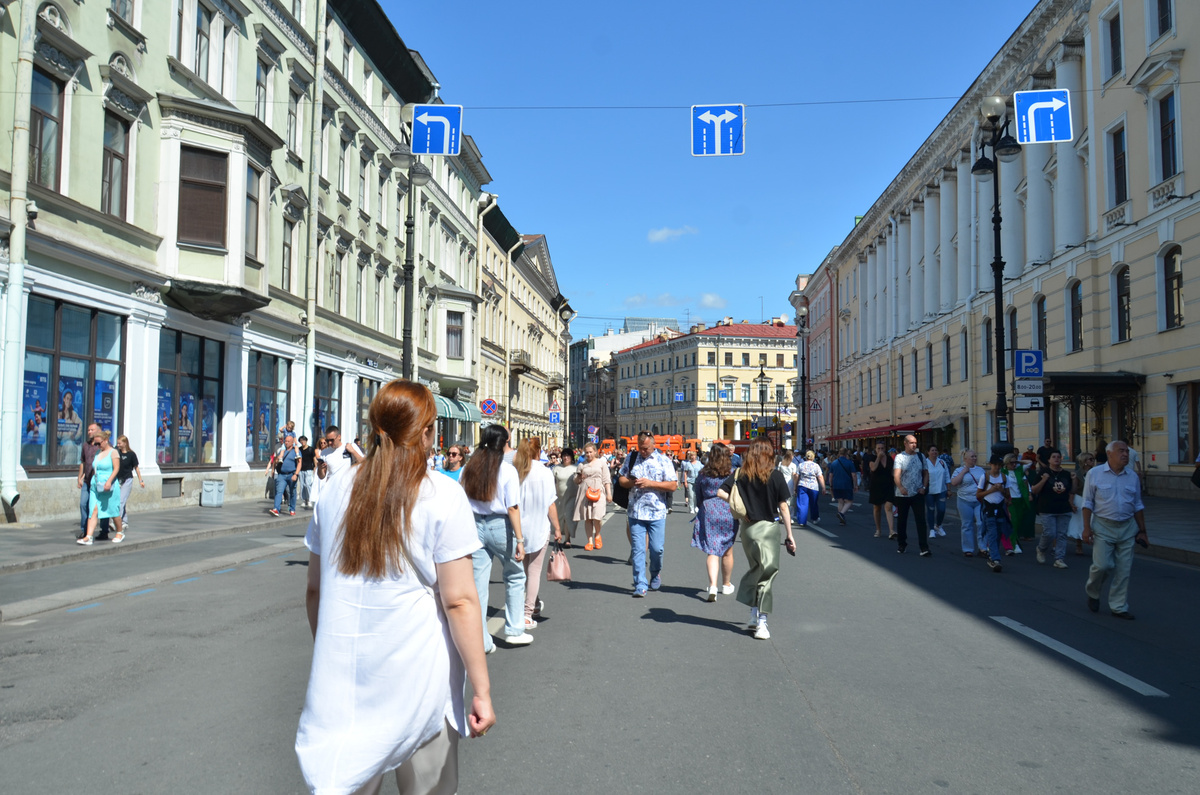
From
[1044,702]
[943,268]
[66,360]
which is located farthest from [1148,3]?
[66,360]

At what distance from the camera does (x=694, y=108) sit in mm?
15641

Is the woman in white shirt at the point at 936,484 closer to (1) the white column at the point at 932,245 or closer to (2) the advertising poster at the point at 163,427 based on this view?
(2) the advertising poster at the point at 163,427

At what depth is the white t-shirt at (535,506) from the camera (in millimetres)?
7738

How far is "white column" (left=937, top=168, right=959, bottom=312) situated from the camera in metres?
40.2

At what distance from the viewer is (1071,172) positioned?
2773cm

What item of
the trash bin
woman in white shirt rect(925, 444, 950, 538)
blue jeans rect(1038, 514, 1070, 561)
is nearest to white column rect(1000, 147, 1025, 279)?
woman in white shirt rect(925, 444, 950, 538)

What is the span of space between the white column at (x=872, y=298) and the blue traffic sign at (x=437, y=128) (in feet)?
128

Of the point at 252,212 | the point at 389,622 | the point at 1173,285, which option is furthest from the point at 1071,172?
the point at 389,622

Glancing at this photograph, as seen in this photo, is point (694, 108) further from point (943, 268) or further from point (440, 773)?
point (943, 268)

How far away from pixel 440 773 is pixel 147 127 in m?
19.9

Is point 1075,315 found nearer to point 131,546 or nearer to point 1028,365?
point 1028,365

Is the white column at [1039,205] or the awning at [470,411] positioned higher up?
the white column at [1039,205]

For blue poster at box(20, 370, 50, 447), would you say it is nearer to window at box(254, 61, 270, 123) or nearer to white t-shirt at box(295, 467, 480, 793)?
window at box(254, 61, 270, 123)

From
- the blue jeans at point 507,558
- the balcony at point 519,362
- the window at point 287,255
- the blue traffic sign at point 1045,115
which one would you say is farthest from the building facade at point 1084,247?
the balcony at point 519,362
